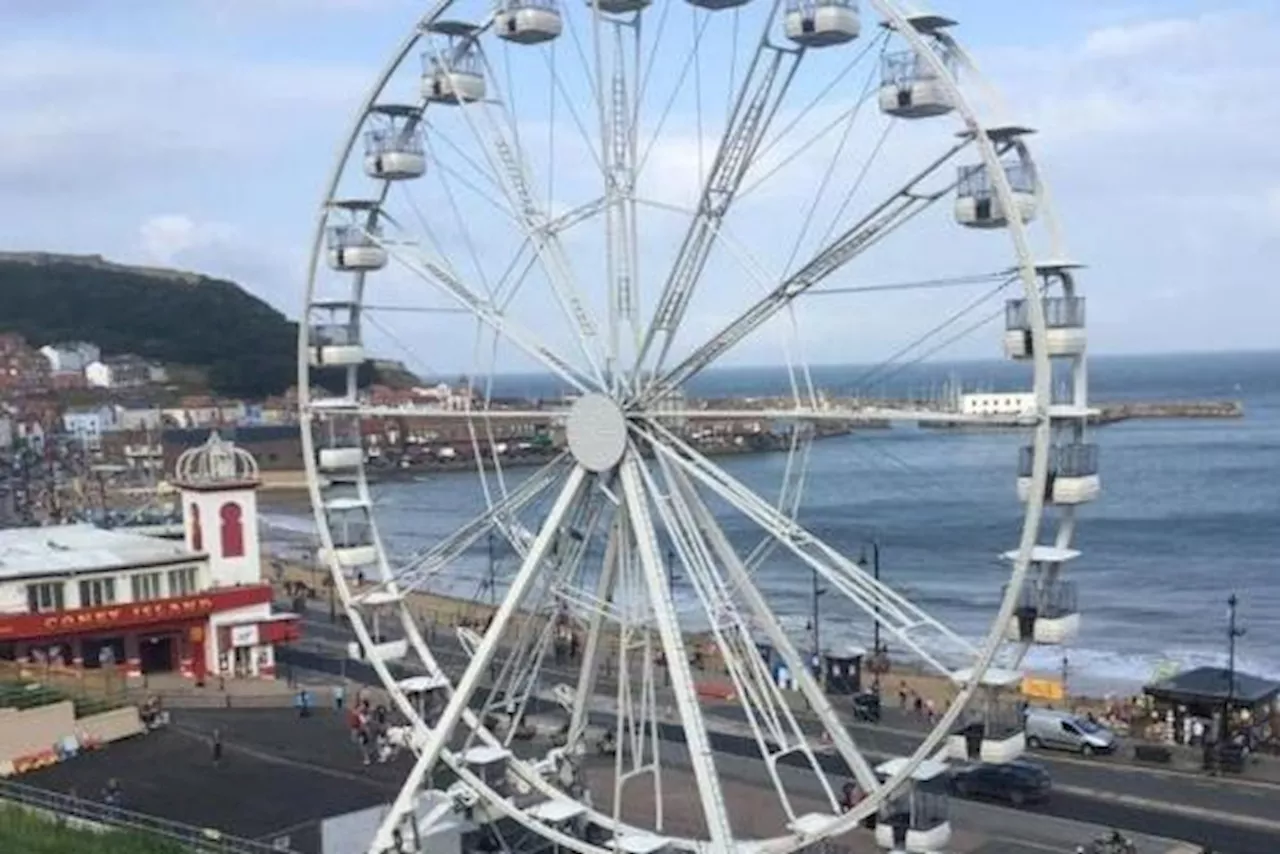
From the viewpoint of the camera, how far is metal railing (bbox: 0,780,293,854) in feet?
84.9

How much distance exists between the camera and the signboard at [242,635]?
154 feet

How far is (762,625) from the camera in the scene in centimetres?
2308

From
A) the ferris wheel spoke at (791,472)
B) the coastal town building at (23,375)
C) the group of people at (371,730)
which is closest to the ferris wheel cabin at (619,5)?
the ferris wheel spoke at (791,472)

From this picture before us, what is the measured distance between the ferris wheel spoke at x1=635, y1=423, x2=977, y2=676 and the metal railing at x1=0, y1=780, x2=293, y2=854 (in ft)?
28.8

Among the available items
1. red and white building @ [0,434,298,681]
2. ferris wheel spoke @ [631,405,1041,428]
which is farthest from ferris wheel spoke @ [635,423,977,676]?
red and white building @ [0,434,298,681]

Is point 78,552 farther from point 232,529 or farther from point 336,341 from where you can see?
point 336,341

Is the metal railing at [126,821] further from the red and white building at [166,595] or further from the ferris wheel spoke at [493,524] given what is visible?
the red and white building at [166,595]

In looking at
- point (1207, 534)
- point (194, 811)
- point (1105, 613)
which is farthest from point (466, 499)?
point (194, 811)

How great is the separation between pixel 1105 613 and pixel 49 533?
41884 millimetres

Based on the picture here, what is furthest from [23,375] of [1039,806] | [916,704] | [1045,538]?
[1039,806]

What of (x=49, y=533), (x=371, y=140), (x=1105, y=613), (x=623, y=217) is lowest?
(x=1105, y=613)

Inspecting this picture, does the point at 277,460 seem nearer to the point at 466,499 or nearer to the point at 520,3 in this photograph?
the point at 466,499

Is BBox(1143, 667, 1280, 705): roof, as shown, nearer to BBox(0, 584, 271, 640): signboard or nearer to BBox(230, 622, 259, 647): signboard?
BBox(230, 622, 259, 647): signboard

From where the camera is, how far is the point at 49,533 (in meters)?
52.6
